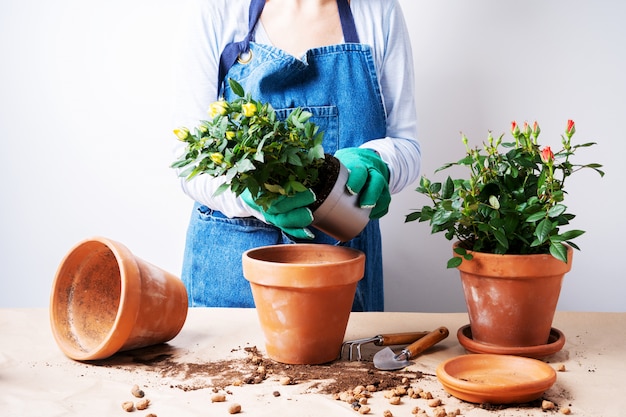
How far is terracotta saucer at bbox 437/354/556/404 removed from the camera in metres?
0.95

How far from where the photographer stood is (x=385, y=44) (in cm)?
177

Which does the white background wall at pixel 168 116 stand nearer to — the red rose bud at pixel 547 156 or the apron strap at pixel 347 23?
the apron strap at pixel 347 23

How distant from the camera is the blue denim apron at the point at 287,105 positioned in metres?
1.68

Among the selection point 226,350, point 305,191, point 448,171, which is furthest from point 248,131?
point 448,171

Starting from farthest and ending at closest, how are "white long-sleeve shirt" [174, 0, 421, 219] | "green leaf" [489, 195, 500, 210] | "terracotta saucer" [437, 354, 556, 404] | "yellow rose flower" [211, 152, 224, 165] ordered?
"white long-sleeve shirt" [174, 0, 421, 219] → "green leaf" [489, 195, 500, 210] → "yellow rose flower" [211, 152, 224, 165] → "terracotta saucer" [437, 354, 556, 404]

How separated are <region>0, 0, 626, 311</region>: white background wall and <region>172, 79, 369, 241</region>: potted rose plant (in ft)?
3.31

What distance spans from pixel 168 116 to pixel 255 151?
115 centimetres

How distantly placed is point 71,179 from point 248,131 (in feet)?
4.40

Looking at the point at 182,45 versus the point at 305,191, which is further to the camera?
the point at 182,45

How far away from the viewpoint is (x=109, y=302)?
1.32 metres

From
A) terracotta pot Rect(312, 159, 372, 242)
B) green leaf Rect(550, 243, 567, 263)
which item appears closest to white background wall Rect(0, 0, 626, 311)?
terracotta pot Rect(312, 159, 372, 242)

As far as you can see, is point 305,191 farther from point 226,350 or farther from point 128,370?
point 128,370

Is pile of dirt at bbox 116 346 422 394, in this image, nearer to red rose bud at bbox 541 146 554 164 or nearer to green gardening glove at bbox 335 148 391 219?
green gardening glove at bbox 335 148 391 219

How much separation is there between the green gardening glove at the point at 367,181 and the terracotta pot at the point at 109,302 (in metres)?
0.41
